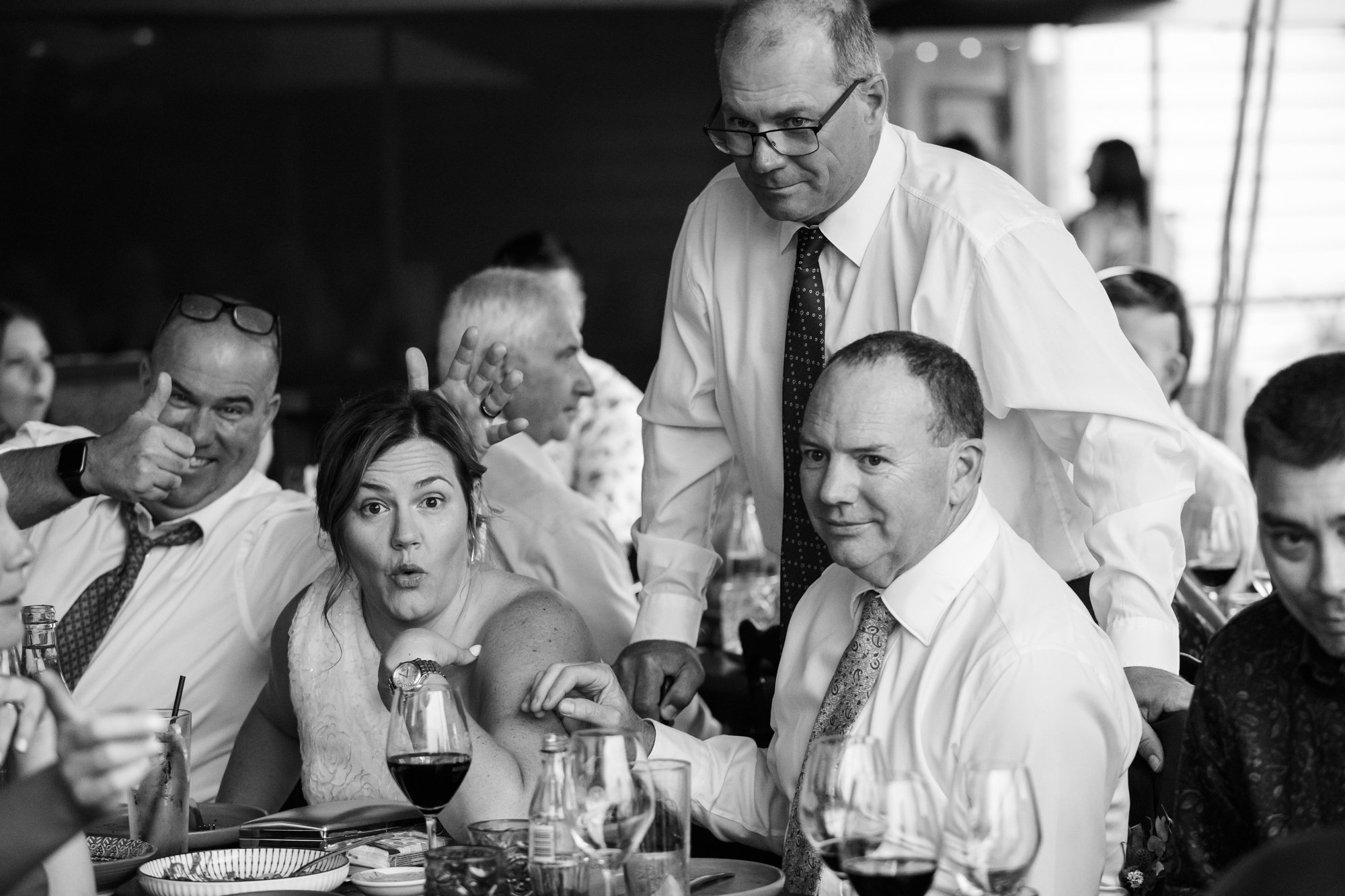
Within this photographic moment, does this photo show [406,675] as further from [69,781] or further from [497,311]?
[497,311]

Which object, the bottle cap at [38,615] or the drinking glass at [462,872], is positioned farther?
the bottle cap at [38,615]

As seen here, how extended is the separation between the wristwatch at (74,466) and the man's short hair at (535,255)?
9.26ft

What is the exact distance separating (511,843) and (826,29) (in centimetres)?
135

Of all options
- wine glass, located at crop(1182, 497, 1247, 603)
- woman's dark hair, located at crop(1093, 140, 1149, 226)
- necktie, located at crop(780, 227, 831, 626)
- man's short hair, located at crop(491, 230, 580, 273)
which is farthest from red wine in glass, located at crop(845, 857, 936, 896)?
woman's dark hair, located at crop(1093, 140, 1149, 226)

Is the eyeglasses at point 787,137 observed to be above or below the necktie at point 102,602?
above

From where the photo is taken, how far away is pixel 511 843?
1.85 meters

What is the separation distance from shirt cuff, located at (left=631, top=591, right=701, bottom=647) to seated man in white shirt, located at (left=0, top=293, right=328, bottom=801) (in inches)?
25.1

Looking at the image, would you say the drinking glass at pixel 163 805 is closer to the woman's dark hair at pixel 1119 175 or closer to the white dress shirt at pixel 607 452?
the white dress shirt at pixel 607 452

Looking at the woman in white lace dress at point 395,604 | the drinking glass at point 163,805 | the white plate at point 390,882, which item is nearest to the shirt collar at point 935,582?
the woman in white lace dress at point 395,604

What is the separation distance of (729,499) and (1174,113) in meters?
6.55

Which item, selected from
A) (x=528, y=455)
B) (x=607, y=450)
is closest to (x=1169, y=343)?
(x=528, y=455)

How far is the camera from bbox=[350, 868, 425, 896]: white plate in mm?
→ 1847

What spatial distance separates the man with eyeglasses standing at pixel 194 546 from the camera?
3039 millimetres

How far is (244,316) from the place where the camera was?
3221 millimetres
